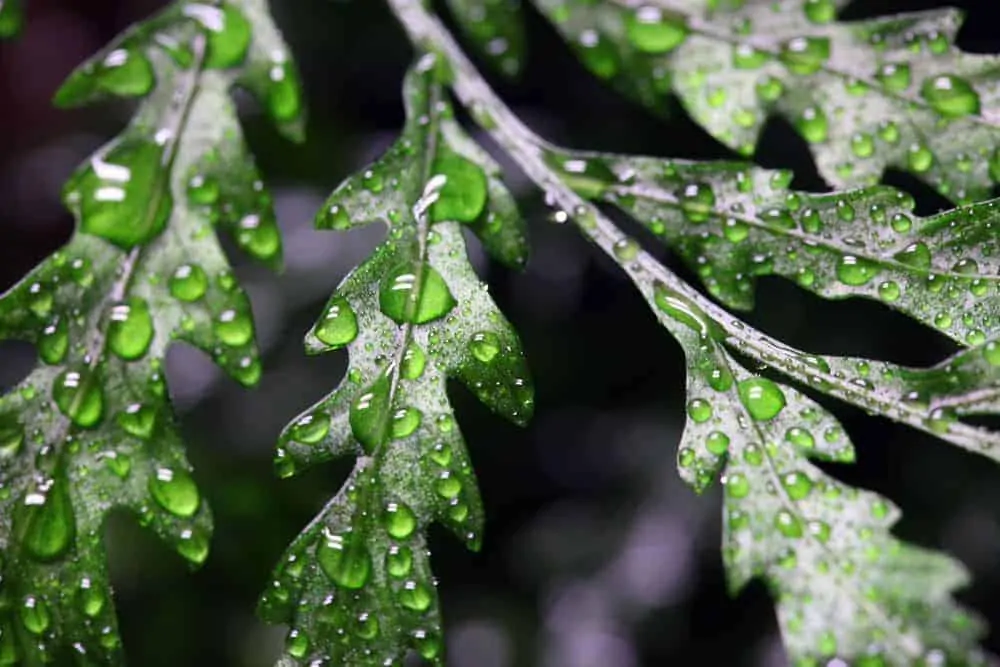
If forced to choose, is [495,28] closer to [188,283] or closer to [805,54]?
[805,54]

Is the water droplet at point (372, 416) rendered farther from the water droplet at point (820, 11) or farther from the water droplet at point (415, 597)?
the water droplet at point (820, 11)

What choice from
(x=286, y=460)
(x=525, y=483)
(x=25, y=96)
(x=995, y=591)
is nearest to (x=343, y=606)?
(x=286, y=460)

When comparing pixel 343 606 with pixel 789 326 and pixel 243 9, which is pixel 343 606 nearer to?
pixel 243 9

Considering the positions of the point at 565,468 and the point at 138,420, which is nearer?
the point at 138,420

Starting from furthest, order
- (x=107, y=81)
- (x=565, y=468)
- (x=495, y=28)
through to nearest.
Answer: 1. (x=565, y=468)
2. (x=495, y=28)
3. (x=107, y=81)

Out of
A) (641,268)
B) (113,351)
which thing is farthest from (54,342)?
(641,268)

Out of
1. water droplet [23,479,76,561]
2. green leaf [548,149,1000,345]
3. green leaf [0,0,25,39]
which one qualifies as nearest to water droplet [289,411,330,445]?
water droplet [23,479,76,561]

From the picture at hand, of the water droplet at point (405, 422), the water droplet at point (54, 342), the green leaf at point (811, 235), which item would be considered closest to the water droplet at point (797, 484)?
the green leaf at point (811, 235)

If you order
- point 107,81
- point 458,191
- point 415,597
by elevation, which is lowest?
point 415,597
